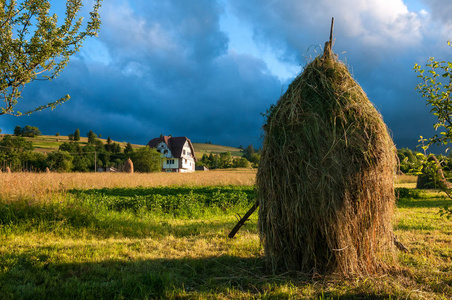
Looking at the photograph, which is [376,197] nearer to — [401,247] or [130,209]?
[401,247]

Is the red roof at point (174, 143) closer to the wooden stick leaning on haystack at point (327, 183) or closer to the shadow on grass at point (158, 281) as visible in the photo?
the shadow on grass at point (158, 281)

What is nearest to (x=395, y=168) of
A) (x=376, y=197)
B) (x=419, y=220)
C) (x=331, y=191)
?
(x=376, y=197)

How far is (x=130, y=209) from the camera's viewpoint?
33.3ft

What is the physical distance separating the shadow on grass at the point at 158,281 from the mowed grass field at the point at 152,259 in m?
0.01

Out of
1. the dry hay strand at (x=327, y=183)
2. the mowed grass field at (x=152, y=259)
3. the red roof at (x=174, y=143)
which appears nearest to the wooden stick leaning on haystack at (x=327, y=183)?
the dry hay strand at (x=327, y=183)

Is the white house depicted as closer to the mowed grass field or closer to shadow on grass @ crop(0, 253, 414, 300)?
the mowed grass field

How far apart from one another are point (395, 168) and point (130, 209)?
28.2 ft

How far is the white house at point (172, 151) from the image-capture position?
57.4m

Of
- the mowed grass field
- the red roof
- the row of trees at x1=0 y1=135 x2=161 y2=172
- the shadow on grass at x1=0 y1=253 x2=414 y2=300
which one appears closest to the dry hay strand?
the mowed grass field

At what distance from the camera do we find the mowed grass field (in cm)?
375

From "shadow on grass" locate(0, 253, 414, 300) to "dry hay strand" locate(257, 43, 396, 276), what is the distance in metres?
0.42

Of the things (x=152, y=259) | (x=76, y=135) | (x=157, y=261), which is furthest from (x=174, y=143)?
(x=157, y=261)

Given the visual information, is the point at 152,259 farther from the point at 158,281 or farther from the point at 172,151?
the point at 172,151

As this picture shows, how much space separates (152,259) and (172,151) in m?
54.3
